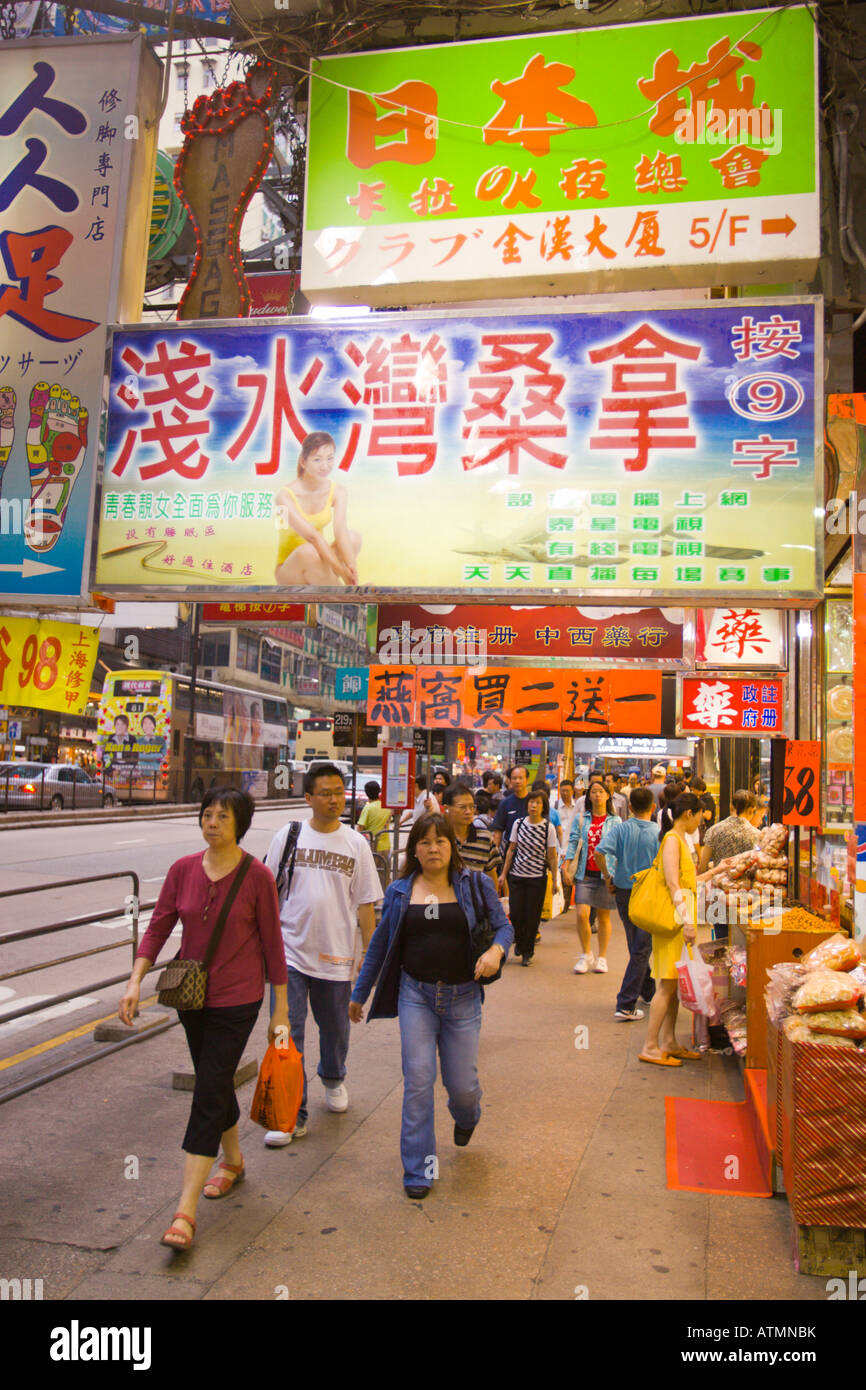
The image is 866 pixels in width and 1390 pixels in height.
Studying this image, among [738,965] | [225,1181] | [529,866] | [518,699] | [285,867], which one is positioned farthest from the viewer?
[518,699]

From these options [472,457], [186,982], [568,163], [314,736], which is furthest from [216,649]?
[186,982]

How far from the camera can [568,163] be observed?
16.2 feet

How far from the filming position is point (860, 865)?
4.11m

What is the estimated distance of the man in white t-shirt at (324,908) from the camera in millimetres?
5109

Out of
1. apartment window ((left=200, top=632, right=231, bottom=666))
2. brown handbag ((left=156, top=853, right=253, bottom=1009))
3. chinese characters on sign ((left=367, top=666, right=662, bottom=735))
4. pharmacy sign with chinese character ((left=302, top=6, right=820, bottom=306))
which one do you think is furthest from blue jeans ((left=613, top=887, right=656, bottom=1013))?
apartment window ((left=200, top=632, right=231, bottom=666))

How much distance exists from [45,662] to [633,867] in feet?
16.4

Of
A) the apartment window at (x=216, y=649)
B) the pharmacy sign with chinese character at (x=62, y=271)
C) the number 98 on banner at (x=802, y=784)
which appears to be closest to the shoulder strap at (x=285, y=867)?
the pharmacy sign with chinese character at (x=62, y=271)

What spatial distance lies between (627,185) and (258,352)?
6.68 ft

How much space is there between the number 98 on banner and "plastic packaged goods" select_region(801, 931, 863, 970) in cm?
320

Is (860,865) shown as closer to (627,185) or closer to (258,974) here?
(258,974)

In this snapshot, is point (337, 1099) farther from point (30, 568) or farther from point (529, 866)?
point (529, 866)

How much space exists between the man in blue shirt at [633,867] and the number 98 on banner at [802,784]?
1041 mm

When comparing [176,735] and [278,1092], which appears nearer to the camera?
[278,1092]

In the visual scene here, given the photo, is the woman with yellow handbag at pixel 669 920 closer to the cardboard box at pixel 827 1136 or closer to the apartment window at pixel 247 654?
the cardboard box at pixel 827 1136
